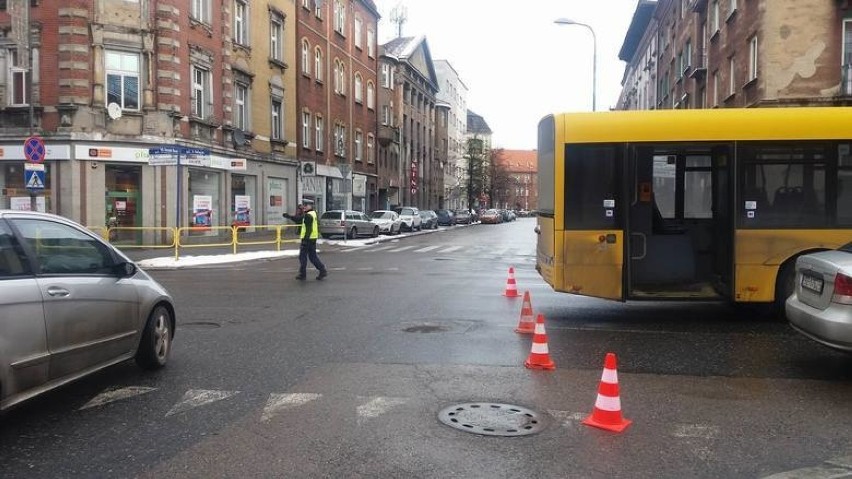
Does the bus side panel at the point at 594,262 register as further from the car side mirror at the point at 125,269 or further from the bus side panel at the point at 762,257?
the car side mirror at the point at 125,269

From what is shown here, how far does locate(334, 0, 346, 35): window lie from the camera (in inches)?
1701

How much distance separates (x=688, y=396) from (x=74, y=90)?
24723 mm

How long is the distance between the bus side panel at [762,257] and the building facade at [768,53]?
15842mm

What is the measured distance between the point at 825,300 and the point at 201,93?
26.5m

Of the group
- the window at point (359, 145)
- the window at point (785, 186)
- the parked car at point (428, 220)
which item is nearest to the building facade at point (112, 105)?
the window at point (785, 186)

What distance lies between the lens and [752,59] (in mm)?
24656

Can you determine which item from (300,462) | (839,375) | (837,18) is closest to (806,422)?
(839,375)

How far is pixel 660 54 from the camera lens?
150 ft

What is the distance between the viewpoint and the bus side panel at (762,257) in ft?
30.0

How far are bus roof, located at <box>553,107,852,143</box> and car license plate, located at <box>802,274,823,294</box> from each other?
300 centimetres

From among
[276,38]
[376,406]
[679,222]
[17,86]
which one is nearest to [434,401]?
[376,406]

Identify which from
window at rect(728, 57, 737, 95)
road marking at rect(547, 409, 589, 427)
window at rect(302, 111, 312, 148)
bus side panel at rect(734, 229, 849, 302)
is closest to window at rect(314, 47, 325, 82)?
window at rect(302, 111, 312, 148)

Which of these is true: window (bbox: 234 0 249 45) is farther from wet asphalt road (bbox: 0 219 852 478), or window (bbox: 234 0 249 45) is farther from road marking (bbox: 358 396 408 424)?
road marking (bbox: 358 396 408 424)

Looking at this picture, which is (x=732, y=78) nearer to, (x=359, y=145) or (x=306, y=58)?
(x=306, y=58)
